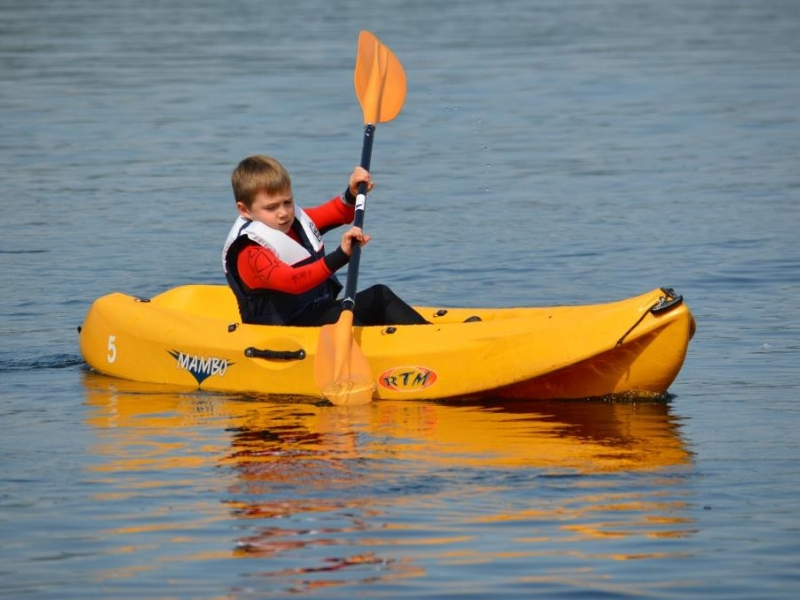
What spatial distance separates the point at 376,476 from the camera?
5562 mm

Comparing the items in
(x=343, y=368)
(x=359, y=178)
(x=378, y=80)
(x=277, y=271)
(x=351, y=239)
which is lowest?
(x=343, y=368)

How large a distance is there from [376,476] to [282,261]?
1644 millimetres

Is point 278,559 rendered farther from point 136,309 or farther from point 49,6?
point 49,6

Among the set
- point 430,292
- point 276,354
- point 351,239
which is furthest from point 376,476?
point 430,292

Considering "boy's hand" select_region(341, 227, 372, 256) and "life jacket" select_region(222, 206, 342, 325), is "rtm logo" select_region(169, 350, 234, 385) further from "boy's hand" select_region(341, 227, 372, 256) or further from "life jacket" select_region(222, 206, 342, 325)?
"boy's hand" select_region(341, 227, 372, 256)

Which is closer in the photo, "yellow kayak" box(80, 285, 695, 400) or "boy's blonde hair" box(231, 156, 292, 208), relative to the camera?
"yellow kayak" box(80, 285, 695, 400)

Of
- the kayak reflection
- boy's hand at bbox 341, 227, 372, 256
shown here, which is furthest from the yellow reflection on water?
boy's hand at bbox 341, 227, 372, 256

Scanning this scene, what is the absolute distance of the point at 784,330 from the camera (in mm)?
8070

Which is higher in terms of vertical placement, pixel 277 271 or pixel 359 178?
pixel 359 178

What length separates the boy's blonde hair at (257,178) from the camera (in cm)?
691

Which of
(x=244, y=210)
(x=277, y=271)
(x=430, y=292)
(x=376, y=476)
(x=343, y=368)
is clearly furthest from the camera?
(x=430, y=292)

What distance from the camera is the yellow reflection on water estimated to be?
4.82 metres

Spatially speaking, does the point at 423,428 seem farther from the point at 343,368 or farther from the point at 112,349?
the point at 112,349

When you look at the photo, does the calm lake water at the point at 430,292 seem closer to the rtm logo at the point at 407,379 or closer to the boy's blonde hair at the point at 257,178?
the rtm logo at the point at 407,379
